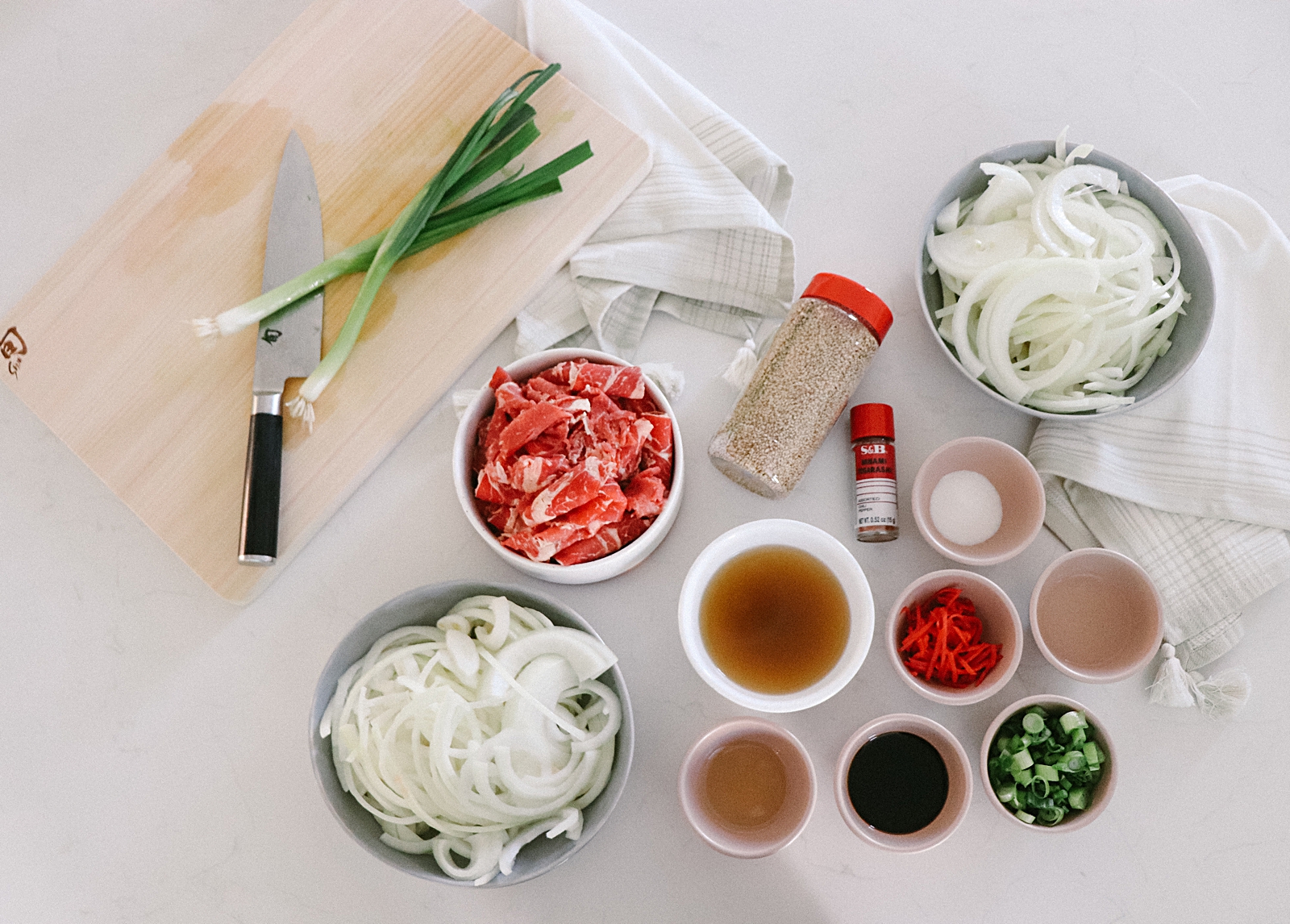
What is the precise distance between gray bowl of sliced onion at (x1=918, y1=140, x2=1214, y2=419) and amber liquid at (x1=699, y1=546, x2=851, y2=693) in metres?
0.35

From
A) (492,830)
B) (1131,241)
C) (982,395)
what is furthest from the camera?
(982,395)

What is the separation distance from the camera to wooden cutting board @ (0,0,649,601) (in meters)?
1.26

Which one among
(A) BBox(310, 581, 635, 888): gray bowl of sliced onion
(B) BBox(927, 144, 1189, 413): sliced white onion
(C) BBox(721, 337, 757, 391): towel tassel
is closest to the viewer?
(A) BBox(310, 581, 635, 888): gray bowl of sliced onion

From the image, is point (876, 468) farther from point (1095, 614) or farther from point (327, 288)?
point (327, 288)

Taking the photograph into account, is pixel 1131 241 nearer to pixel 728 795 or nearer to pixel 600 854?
pixel 728 795

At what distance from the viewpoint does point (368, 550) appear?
131 cm

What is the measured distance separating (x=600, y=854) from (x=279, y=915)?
0.47 metres

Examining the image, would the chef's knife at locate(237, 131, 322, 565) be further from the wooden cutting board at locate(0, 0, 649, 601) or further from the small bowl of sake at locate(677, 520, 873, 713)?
the small bowl of sake at locate(677, 520, 873, 713)

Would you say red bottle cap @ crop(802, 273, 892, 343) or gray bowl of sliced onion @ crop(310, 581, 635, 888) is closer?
gray bowl of sliced onion @ crop(310, 581, 635, 888)

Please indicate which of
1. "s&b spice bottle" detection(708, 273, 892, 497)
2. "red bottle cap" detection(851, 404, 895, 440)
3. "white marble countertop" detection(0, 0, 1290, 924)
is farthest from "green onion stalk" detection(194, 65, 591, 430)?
"red bottle cap" detection(851, 404, 895, 440)

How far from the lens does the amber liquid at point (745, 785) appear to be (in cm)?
115

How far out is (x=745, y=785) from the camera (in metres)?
1.16

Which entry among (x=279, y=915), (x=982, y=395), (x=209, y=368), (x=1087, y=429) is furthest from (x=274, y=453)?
(x=1087, y=429)

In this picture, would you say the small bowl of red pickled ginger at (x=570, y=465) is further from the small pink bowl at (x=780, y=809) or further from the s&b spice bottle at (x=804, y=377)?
the small pink bowl at (x=780, y=809)
